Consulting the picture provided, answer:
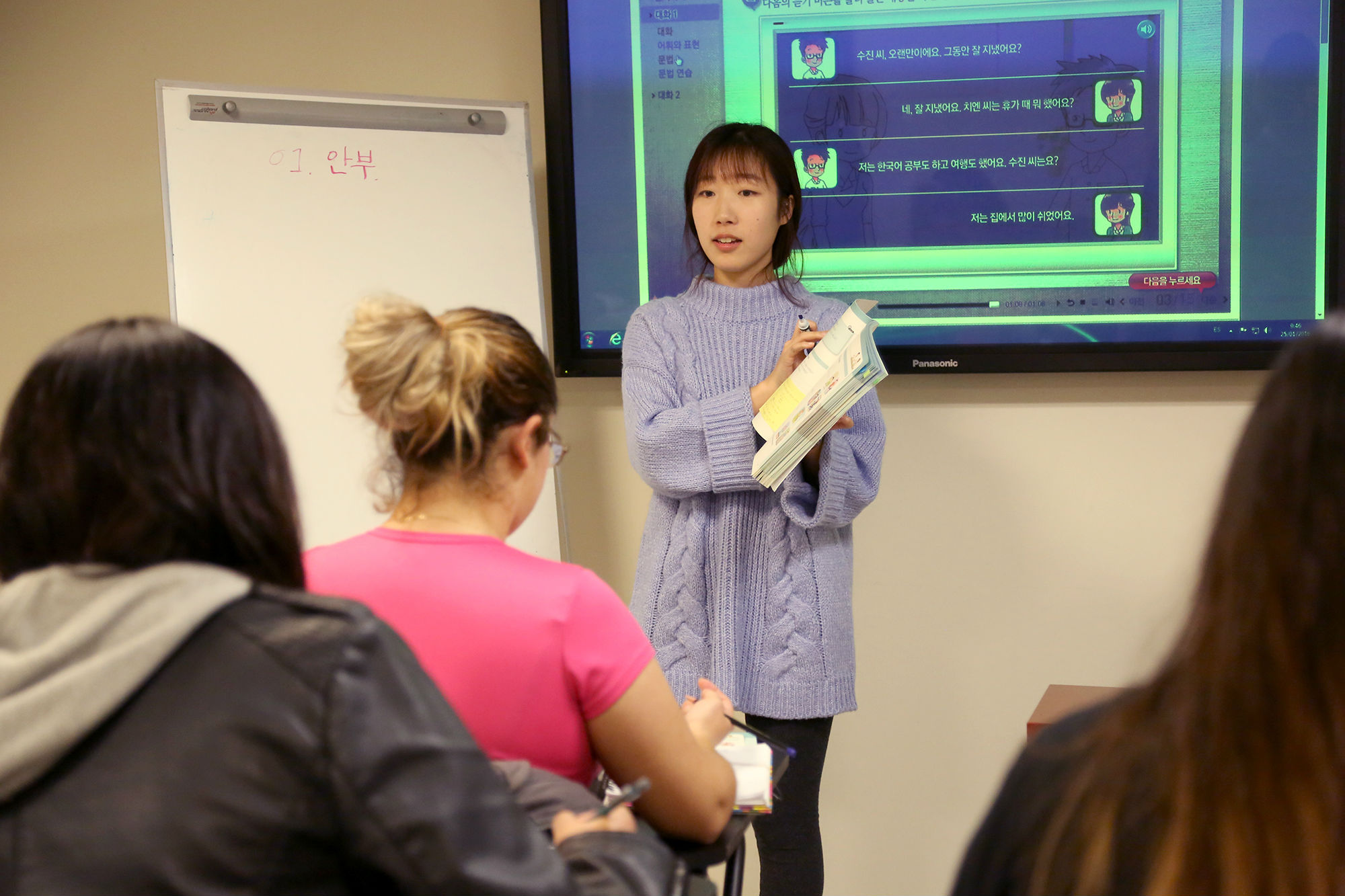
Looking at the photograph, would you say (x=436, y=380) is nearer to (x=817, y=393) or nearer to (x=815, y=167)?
(x=817, y=393)

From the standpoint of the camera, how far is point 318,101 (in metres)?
2.56

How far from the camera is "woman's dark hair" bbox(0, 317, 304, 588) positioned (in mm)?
846

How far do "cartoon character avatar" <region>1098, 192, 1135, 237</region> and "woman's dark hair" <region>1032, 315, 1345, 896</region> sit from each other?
2016mm

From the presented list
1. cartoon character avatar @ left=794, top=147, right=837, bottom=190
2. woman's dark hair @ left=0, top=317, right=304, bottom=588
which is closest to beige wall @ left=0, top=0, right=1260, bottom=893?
cartoon character avatar @ left=794, top=147, right=837, bottom=190

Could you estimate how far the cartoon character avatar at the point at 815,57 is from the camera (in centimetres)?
262

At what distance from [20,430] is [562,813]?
0.57 meters

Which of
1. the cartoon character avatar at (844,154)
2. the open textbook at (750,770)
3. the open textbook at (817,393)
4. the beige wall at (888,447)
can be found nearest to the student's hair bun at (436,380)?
the open textbook at (750,770)

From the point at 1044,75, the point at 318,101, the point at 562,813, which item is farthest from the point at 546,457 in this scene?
the point at 1044,75

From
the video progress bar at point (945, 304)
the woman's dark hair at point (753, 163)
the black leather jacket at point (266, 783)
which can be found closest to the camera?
the black leather jacket at point (266, 783)

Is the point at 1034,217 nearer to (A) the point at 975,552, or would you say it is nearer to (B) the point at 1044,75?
(B) the point at 1044,75

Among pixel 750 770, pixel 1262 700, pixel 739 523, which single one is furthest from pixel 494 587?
pixel 739 523

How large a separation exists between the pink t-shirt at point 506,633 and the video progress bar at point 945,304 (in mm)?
1628

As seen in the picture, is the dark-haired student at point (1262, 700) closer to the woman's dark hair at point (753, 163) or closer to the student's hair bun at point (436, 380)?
the student's hair bun at point (436, 380)

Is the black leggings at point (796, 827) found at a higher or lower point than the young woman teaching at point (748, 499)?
lower
